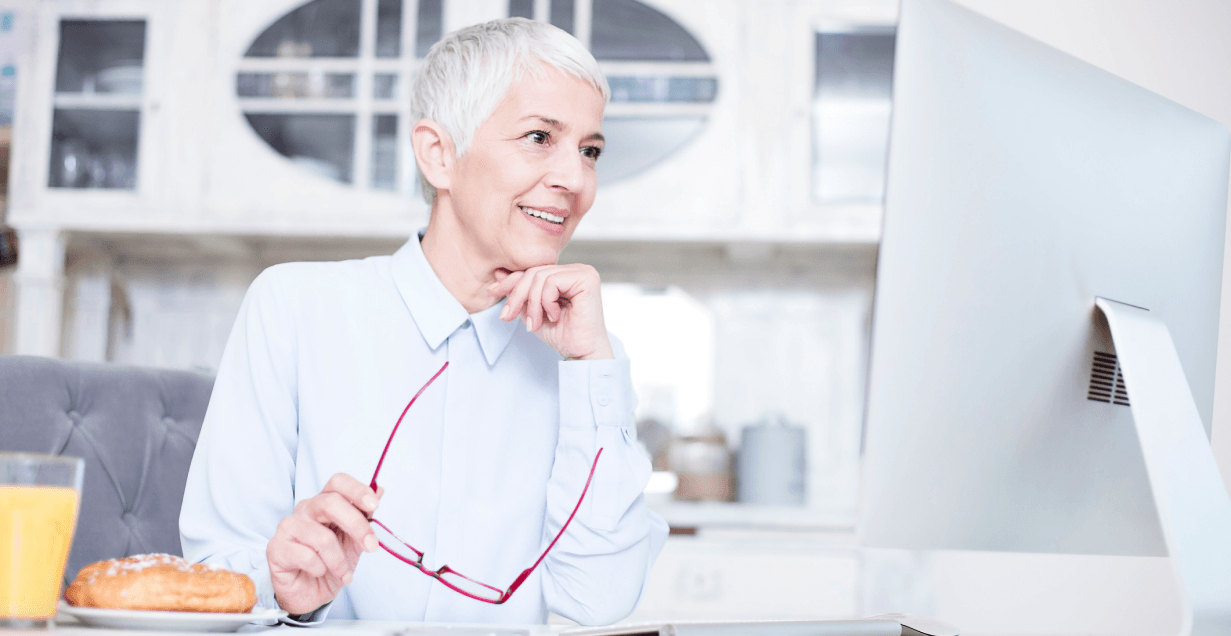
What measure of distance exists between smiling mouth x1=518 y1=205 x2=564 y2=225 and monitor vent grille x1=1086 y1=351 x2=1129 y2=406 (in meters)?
0.52

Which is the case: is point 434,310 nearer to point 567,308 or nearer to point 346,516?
point 567,308

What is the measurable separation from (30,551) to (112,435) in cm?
54

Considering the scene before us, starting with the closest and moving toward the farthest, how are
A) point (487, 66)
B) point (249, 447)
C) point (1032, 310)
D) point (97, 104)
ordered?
point (1032, 310)
point (249, 447)
point (487, 66)
point (97, 104)

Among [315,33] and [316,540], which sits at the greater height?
[315,33]

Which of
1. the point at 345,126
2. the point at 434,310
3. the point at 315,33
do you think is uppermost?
the point at 315,33

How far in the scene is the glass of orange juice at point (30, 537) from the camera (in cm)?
48

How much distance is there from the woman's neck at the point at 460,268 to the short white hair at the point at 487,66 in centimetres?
9

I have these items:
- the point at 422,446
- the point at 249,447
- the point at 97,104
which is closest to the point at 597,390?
the point at 422,446

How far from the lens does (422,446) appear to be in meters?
0.89

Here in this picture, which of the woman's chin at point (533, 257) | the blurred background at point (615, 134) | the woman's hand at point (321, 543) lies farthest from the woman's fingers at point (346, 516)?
the blurred background at point (615, 134)

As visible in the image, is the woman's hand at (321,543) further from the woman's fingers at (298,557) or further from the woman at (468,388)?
the woman at (468,388)

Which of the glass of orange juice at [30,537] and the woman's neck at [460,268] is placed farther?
the woman's neck at [460,268]

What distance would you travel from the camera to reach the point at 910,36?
1.90 feet

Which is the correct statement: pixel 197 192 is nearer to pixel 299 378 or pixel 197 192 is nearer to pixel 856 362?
pixel 299 378
